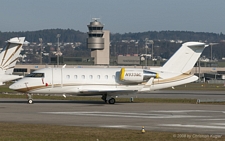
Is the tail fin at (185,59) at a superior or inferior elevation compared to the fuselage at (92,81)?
superior

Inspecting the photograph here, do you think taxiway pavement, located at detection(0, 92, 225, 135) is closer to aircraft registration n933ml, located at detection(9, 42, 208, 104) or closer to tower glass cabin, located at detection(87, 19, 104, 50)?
aircraft registration n933ml, located at detection(9, 42, 208, 104)

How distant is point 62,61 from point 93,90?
11234cm

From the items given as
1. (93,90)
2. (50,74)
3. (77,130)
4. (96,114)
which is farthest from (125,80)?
(77,130)

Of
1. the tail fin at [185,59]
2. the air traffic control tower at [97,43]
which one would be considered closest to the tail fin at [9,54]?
the tail fin at [185,59]

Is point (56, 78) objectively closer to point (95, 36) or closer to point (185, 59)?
point (185, 59)

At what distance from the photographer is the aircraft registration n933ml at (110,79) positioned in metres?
44.0

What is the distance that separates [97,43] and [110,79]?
4704 inches

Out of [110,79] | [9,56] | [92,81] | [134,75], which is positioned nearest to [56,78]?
[92,81]

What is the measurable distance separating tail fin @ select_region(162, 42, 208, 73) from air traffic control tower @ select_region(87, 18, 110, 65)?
382 ft

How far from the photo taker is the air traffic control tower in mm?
164250

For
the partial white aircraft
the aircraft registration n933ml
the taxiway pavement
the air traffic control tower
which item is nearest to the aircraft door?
the aircraft registration n933ml

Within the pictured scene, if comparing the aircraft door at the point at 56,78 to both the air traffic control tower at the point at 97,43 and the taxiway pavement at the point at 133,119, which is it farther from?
the air traffic control tower at the point at 97,43

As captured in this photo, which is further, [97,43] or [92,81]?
[97,43]

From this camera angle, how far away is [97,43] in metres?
164
